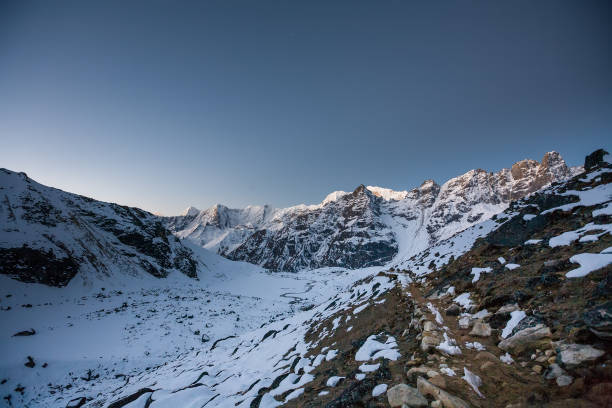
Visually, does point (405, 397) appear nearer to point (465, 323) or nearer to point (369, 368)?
point (369, 368)

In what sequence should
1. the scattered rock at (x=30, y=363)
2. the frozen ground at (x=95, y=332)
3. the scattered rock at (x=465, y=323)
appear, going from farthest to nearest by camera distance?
the scattered rock at (x=30, y=363), the frozen ground at (x=95, y=332), the scattered rock at (x=465, y=323)

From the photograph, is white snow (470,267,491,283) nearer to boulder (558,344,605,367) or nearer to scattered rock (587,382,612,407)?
boulder (558,344,605,367)

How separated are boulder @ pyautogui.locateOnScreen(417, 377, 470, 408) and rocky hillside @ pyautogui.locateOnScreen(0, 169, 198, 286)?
53040mm

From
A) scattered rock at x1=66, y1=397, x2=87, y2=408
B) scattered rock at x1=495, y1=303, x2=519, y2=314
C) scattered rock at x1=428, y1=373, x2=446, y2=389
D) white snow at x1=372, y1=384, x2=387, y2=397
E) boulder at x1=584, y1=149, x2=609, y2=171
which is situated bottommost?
scattered rock at x1=66, y1=397, x2=87, y2=408

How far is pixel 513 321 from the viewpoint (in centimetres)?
585

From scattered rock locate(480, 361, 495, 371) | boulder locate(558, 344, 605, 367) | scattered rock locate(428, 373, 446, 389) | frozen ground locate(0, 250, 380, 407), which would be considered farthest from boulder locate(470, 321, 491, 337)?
frozen ground locate(0, 250, 380, 407)

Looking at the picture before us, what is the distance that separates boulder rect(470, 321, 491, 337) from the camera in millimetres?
6129

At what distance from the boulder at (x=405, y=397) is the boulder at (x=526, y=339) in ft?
8.57

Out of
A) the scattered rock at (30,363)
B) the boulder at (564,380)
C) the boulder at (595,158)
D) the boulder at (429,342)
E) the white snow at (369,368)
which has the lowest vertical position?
the scattered rock at (30,363)

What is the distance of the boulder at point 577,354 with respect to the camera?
11.5 ft

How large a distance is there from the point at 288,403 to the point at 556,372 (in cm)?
621

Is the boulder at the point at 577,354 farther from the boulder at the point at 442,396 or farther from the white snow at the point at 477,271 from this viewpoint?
the white snow at the point at 477,271

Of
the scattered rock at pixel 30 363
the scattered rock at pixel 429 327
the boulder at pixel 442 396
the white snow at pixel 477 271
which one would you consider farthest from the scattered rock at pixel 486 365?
the scattered rock at pixel 30 363

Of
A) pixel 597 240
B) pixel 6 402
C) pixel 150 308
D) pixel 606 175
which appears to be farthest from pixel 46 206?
pixel 606 175
